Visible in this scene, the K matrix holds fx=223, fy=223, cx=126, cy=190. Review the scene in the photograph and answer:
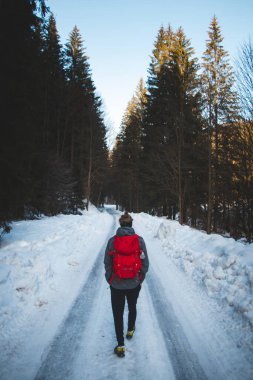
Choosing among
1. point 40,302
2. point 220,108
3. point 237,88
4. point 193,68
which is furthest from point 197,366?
point 193,68

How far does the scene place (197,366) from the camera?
3088 mm

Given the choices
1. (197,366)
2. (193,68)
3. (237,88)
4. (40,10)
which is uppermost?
(193,68)

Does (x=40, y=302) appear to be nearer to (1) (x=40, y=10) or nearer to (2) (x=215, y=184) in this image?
(1) (x=40, y=10)

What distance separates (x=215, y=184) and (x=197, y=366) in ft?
46.8

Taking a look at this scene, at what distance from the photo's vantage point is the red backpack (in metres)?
3.36

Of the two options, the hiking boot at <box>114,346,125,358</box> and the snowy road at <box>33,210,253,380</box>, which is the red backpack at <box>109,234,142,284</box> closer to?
the hiking boot at <box>114,346,125,358</box>

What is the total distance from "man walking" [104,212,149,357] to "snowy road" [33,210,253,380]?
0.36 meters

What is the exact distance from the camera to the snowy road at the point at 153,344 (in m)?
2.96

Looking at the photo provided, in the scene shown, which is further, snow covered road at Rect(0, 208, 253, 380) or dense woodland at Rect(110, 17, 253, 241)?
dense woodland at Rect(110, 17, 253, 241)

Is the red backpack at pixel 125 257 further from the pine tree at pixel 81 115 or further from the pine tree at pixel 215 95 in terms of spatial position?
the pine tree at pixel 81 115

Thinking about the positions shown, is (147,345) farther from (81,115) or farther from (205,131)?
(81,115)

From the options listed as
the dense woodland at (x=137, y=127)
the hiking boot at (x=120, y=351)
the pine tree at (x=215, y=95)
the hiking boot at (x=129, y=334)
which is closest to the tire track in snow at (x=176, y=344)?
the hiking boot at (x=129, y=334)

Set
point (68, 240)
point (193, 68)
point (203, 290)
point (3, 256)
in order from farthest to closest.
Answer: point (193, 68) < point (68, 240) < point (3, 256) < point (203, 290)

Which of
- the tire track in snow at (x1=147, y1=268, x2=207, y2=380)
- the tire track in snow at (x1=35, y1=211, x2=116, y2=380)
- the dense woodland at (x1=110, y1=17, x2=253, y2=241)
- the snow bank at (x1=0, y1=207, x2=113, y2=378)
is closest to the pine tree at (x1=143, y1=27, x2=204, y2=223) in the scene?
the dense woodland at (x1=110, y1=17, x2=253, y2=241)
